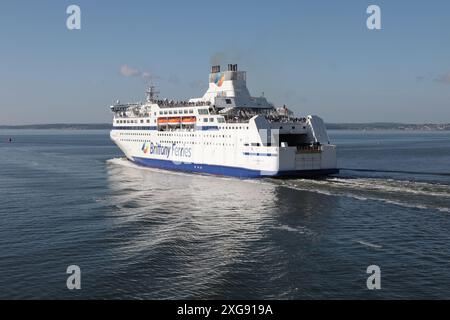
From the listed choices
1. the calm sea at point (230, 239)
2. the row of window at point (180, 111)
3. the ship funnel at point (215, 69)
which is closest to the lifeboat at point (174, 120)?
the row of window at point (180, 111)

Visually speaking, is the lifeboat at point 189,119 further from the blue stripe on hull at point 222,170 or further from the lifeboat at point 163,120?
the blue stripe on hull at point 222,170

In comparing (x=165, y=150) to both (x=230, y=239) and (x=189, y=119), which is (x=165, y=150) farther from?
(x=230, y=239)

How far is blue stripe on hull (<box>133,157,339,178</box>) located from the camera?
42.2 meters

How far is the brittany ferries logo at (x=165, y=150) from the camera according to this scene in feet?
172

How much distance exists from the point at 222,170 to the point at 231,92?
10.0 meters

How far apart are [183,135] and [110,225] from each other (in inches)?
1087

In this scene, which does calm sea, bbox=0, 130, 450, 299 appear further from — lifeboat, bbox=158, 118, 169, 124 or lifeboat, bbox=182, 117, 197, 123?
lifeboat, bbox=158, 118, 169, 124

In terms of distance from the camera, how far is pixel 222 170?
47188 mm

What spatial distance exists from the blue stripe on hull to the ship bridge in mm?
6996

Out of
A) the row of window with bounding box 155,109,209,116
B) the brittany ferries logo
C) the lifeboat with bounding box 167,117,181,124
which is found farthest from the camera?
the lifeboat with bounding box 167,117,181,124

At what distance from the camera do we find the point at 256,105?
51938 mm

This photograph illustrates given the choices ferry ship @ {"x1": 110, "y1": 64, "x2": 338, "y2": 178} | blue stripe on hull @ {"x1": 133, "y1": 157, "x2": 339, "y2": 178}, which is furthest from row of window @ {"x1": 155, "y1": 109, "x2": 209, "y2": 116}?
blue stripe on hull @ {"x1": 133, "y1": 157, "x2": 339, "y2": 178}

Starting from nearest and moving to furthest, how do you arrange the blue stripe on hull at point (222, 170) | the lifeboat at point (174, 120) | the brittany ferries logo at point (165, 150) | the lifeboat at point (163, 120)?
the blue stripe on hull at point (222, 170), the brittany ferries logo at point (165, 150), the lifeboat at point (174, 120), the lifeboat at point (163, 120)

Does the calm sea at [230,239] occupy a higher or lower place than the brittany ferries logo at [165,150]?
lower
